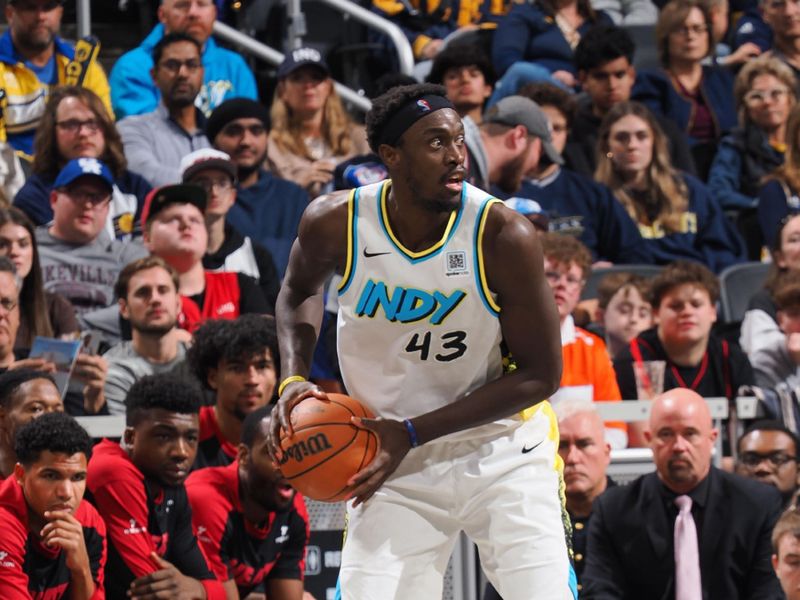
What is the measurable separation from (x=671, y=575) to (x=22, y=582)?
264 centimetres

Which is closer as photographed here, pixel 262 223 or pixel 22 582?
pixel 22 582

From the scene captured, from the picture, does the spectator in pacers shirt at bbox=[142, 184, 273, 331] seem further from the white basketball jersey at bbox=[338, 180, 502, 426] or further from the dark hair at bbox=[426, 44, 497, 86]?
the white basketball jersey at bbox=[338, 180, 502, 426]

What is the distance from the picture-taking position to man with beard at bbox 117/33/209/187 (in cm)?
897

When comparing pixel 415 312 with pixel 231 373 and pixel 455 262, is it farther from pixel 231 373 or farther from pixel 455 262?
pixel 231 373

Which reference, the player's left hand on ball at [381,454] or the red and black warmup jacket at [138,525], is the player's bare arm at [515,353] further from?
the red and black warmup jacket at [138,525]

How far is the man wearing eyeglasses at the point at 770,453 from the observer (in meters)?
7.05

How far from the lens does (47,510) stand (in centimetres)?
545

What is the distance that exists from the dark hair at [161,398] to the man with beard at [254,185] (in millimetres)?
2779

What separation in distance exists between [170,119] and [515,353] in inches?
200

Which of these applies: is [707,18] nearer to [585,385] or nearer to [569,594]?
[585,385]

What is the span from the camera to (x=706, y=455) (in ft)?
21.4

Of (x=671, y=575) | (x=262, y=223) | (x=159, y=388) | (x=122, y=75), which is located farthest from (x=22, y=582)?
(x=122, y=75)

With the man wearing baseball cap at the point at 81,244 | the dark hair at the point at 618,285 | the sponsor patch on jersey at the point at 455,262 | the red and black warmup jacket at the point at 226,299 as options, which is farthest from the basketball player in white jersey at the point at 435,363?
the dark hair at the point at 618,285

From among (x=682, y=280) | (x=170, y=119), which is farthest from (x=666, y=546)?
(x=170, y=119)
